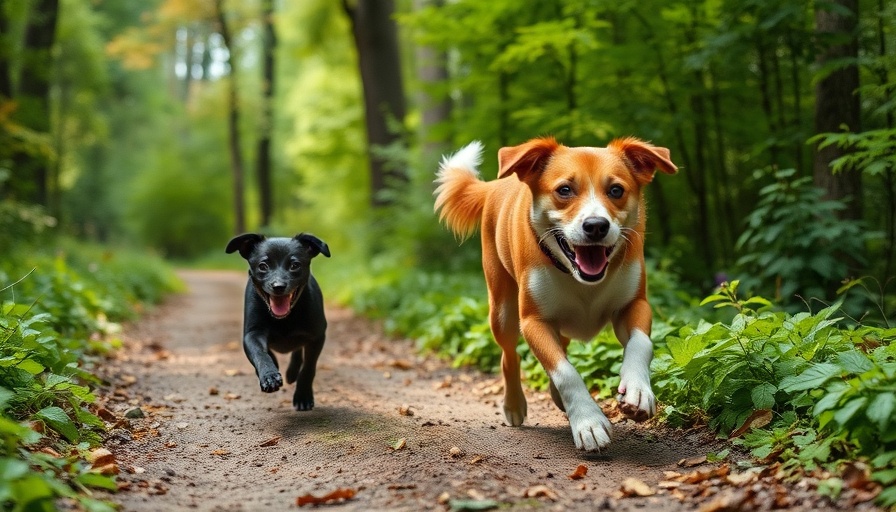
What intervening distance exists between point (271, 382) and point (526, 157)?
1.97 m

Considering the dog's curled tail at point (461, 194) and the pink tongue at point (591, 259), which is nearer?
the pink tongue at point (591, 259)

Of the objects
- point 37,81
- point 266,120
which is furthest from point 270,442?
point 266,120

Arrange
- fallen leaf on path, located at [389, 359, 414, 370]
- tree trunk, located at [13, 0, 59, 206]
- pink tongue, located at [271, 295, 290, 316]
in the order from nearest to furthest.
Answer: pink tongue, located at [271, 295, 290, 316], fallen leaf on path, located at [389, 359, 414, 370], tree trunk, located at [13, 0, 59, 206]

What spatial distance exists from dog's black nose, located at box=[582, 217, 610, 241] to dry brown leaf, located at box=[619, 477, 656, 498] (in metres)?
1.19

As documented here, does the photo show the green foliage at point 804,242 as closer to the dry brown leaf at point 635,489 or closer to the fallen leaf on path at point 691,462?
the fallen leaf on path at point 691,462

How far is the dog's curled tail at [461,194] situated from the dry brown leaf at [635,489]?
2.59 m

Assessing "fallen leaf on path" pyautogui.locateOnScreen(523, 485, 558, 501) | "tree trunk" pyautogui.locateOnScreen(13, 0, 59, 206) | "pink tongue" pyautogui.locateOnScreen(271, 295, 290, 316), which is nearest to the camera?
"fallen leaf on path" pyautogui.locateOnScreen(523, 485, 558, 501)

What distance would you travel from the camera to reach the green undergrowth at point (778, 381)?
3.24m

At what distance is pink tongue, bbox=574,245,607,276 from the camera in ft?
13.6

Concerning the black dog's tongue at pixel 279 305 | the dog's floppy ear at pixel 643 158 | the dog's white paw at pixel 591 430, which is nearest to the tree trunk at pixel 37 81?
the black dog's tongue at pixel 279 305

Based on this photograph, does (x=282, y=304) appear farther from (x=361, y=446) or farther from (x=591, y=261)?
(x=591, y=261)

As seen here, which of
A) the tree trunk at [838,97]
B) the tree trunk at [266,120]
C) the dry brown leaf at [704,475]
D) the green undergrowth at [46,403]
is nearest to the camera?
the green undergrowth at [46,403]


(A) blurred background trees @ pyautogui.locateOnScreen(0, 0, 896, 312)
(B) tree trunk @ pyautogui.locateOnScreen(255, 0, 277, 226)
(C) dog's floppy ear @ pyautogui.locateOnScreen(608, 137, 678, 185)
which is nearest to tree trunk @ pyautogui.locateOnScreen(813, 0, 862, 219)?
(A) blurred background trees @ pyautogui.locateOnScreen(0, 0, 896, 312)

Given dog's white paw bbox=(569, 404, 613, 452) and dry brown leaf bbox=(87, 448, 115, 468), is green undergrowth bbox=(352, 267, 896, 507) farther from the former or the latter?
dry brown leaf bbox=(87, 448, 115, 468)
